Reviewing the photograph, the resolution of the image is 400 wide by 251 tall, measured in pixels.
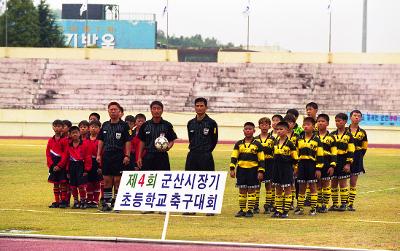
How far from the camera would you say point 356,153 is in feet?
70.2

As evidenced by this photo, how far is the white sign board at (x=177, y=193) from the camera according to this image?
1565cm

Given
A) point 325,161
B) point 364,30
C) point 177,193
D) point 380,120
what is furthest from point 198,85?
point 177,193

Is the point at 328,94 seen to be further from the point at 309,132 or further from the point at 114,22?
the point at 114,22

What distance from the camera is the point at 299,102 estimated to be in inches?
2584

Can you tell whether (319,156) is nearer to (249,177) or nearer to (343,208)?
(343,208)

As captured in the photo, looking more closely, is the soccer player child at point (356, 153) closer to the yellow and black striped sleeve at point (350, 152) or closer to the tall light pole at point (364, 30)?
the yellow and black striped sleeve at point (350, 152)

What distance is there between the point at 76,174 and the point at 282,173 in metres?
4.13

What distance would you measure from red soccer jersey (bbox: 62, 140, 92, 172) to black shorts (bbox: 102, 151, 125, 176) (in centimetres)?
53

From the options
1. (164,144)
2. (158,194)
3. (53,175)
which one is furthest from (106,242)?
(53,175)

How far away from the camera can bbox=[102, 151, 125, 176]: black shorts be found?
20047 mm

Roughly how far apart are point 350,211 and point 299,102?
45.3 metres

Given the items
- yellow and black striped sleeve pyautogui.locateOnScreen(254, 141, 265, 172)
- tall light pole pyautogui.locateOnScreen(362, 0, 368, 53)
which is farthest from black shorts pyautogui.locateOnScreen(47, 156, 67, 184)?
tall light pole pyautogui.locateOnScreen(362, 0, 368, 53)

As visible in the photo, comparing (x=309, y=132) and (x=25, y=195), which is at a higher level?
(x=309, y=132)

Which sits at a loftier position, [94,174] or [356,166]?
[356,166]
